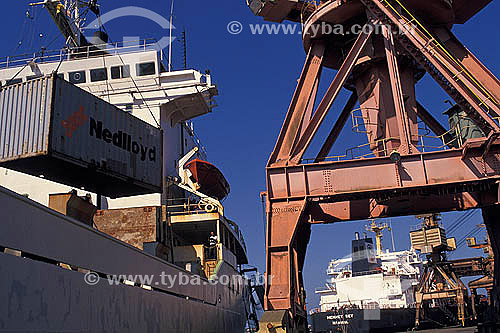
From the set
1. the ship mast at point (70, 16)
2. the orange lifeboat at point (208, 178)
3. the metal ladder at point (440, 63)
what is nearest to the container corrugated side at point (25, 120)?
the metal ladder at point (440, 63)

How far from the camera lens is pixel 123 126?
15.9m

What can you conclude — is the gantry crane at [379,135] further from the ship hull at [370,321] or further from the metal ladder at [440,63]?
the ship hull at [370,321]

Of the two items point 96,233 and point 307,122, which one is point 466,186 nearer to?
point 307,122

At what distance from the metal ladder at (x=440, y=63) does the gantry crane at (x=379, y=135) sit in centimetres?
4

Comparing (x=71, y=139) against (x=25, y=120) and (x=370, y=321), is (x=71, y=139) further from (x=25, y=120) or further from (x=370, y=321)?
(x=370, y=321)

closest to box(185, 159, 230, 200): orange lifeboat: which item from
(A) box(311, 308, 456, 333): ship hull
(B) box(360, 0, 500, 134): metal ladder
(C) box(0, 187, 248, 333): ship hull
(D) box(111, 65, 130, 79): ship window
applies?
(D) box(111, 65, 130, 79): ship window

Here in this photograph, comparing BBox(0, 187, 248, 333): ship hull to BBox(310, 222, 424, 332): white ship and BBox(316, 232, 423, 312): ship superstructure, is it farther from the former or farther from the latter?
BBox(316, 232, 423, 312): ship superstructure

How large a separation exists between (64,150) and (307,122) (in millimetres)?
7664

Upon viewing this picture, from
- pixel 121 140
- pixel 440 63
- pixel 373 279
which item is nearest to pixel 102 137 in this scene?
pixel 121 140

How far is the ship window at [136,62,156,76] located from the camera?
24422 millimetres

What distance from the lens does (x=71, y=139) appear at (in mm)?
13188

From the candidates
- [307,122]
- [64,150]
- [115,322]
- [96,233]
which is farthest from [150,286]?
[307,122]

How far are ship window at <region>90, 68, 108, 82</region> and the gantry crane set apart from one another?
414 inches

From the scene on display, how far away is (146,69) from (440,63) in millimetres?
15101
